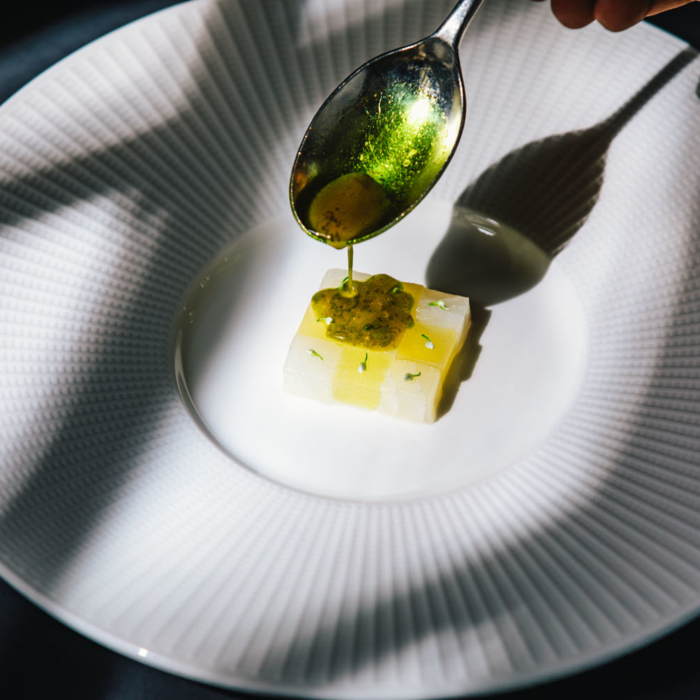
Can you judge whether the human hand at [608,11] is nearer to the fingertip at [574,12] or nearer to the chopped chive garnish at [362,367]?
the fingertip at [574,12]

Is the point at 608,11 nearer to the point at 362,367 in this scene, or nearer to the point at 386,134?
the point at 386,134

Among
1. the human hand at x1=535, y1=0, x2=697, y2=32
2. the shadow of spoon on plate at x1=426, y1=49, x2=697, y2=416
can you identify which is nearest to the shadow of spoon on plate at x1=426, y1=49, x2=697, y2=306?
the shadow of spoon on plate at x1=426, y1=49, x2=697, y2=416

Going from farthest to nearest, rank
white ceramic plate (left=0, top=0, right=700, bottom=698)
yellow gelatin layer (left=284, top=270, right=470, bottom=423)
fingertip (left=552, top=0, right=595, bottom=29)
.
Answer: fingertip (left=552, top=0, right=595, bottom=29)
yellow gelatin layer (left=284, top=270, right=470, bottom=423)
white ceramic plate (left=0, top=0, right=700, bottom=698)

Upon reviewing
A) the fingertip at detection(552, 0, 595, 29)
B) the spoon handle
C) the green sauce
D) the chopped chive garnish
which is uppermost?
the fingertip at detection(552, 0, 595, 29)

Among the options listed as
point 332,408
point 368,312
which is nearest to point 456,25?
point 368,312

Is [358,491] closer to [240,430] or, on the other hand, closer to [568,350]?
[240,430]

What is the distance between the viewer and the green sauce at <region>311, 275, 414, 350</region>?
117 cm

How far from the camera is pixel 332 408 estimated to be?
1203mm

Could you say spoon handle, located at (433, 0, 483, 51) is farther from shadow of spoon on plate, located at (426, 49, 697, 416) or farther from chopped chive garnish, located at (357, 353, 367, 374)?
chopped chive garnish, located at (357, 353, 367, 374)

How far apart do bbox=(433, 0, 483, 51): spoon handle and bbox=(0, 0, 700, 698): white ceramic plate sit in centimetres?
25

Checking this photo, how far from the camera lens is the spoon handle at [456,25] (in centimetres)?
118

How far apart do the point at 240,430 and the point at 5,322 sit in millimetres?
411

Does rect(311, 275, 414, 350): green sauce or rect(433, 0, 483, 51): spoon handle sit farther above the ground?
rect(433, 0, 483, 51): spoon handle

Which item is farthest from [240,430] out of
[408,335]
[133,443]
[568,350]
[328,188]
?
[568,350]
